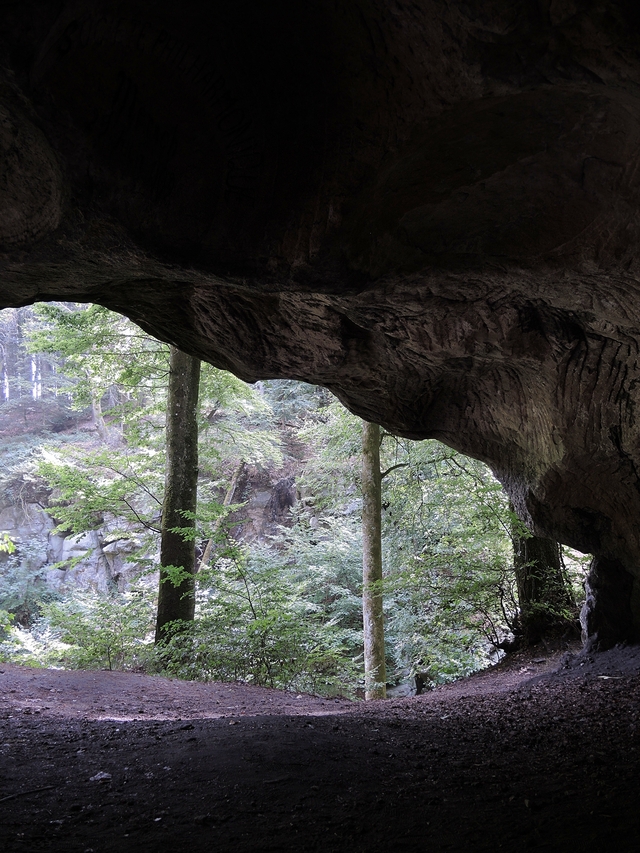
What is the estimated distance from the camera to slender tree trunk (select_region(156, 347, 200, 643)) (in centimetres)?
931

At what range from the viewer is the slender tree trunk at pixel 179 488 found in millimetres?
9312

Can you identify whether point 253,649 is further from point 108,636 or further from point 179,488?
point 108,636

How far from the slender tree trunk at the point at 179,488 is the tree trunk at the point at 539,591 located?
16.7 ft

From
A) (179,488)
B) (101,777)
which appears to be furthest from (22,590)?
Result: (101,777)

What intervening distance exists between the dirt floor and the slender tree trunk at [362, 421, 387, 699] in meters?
4.01

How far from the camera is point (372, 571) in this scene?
9.70 meters

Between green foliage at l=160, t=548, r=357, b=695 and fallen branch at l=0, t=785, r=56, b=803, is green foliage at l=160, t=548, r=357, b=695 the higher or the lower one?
the lower one

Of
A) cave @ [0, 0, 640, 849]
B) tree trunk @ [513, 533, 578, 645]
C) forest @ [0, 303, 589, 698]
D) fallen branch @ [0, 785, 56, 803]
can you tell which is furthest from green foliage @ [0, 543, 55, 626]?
cave @ [0, 0, 640, 849]

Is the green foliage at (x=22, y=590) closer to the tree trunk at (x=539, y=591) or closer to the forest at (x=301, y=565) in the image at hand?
the forest at (x=301, y=565)

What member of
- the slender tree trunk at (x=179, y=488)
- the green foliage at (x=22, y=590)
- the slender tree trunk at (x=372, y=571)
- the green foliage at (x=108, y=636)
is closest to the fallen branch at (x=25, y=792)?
the slender tree trunk at (x=179, y=488)

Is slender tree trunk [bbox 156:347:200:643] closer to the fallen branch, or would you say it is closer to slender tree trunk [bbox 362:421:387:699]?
slender tree trunk [bbox 362:421:387:699]

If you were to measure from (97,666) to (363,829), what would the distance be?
8885 millimetres

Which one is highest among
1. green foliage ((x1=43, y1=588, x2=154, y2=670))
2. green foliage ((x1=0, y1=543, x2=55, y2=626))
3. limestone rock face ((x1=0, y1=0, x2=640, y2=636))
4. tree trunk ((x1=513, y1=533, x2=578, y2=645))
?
limestone rock face ((x1=0, y1=0, x2=640, y2=636))

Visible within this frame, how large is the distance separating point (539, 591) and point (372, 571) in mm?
2616
